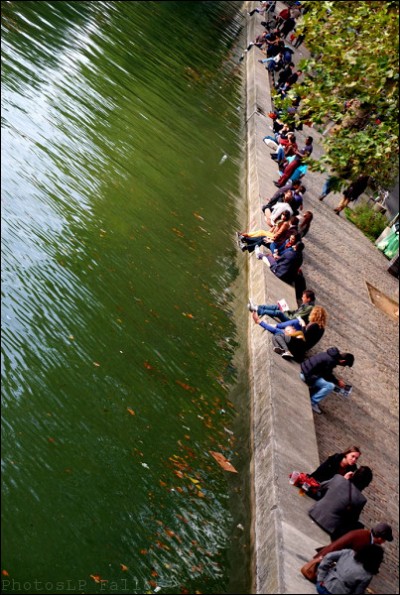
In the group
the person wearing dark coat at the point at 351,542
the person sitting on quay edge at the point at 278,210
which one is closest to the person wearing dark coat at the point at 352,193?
the person sitting on quay edge at the point at 278,210

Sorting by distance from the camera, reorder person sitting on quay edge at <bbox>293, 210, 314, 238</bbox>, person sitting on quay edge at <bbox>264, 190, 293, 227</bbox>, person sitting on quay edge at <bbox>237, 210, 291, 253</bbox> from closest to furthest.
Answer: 1. person sitting on quay edge at <bbox>237, 210, 291, 253</bbox>
2. person sitting on quay edge at <bbox>264, 190, 293, 227</bbox>
3. person sitting on quay edge at <bbox>293, 210, 314, 238</bbox>

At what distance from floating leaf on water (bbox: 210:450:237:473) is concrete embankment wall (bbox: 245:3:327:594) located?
31 cm

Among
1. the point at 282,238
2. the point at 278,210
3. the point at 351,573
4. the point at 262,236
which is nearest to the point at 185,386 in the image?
the point at 351,573

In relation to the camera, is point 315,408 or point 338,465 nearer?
point 338,465

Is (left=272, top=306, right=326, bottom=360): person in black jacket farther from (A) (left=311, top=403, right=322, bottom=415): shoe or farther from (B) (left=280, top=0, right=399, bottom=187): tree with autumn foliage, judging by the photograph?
(B) (left=280, top=0, right=399, bottom=187): tree with autumn foliage

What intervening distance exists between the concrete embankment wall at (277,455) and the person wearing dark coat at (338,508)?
13 centimetres

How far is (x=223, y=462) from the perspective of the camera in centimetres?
1012

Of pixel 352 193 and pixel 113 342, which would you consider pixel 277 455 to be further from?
pixel 352 193

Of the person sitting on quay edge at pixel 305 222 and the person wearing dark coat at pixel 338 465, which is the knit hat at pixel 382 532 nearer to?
the person wearing dark coat at pixel 338 465

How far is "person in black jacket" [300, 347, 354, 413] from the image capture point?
12469 mm

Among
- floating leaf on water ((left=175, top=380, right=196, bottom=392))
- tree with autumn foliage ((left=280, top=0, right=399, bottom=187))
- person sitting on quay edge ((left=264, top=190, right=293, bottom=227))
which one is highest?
tree with autumn foliage ((left=280, top=0, right=399, bottom=187))

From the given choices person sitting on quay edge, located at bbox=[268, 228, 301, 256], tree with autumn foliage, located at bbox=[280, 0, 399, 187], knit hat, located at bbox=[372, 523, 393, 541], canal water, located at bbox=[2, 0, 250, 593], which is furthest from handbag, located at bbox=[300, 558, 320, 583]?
person sitting on quay edge, located at bbox=[268, 228, 301, 256]

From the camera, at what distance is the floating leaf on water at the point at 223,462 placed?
1007 centimetres

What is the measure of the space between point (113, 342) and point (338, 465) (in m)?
3.21
